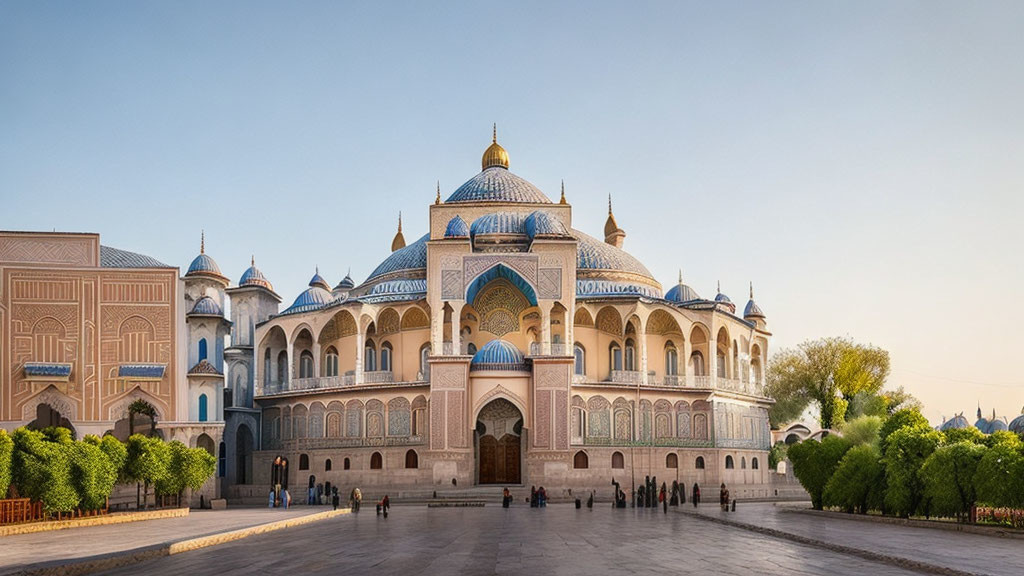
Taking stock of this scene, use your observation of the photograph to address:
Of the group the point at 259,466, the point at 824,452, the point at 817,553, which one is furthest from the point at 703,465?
the point at 817,553

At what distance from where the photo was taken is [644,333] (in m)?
52.5

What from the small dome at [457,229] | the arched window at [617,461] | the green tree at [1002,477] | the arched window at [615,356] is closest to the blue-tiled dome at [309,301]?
the small dome at [457,229]

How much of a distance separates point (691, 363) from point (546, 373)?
11496 millimetres

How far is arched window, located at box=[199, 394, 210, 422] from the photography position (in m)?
46.8

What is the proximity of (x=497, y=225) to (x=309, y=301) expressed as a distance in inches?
449

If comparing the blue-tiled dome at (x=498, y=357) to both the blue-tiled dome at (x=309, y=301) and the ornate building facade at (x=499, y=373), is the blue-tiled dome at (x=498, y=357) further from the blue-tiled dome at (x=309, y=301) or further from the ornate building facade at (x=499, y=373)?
the blue-tiled dome at (x=309, y=301)

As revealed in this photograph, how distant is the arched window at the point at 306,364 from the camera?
187ft

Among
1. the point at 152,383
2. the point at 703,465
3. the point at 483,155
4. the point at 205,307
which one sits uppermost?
the point at 483,155

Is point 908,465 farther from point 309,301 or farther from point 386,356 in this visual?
point 309,301

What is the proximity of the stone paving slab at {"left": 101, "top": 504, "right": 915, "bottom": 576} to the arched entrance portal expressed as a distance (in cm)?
2032

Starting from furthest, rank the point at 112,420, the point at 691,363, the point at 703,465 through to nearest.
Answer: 1. the point at 691,363
2. the point at 703,465
3. the point at 112,420

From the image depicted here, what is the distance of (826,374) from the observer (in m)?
68.9

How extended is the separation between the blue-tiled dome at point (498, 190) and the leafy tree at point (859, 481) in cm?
2959

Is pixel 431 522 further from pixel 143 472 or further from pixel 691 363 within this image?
pixel 691 363
